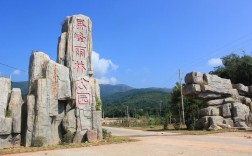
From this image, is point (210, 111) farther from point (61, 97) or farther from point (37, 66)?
point (37, 66)

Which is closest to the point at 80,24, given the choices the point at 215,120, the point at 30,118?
the point at 30,118

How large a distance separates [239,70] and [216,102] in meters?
10.1

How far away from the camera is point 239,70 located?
31312 mm

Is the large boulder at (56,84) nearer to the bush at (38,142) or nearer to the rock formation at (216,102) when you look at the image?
the bush at (38,142)

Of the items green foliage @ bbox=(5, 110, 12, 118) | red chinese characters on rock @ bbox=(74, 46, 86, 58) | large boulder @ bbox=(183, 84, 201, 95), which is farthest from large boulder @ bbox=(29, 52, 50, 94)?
large boulder @ bbox=(183, 84, 201, 95)

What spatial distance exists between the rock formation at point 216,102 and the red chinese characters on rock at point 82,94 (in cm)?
969

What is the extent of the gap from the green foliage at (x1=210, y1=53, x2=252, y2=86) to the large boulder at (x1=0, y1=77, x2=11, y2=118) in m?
24.1

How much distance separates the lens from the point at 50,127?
1245 centimetres

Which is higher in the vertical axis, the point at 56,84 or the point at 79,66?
the point at 79,66

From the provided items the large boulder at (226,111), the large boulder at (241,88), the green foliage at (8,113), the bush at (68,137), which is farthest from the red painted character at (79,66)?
the large boulder at (241,88)

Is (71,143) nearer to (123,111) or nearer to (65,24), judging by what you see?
(65,24)

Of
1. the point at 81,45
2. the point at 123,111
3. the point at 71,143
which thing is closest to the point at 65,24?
the point at 81,45

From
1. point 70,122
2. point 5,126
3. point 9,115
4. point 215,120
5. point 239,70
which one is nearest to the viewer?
point 5,126

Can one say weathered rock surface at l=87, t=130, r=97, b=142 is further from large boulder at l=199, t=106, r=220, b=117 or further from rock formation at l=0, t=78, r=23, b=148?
large boulder at l=199, t=106, r=220, b=117
